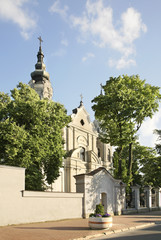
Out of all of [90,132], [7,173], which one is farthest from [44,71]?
[7,173]

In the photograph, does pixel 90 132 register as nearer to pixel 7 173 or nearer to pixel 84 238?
pixel 7 173

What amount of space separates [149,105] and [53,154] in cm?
1084

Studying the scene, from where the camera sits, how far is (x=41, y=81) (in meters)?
48.1

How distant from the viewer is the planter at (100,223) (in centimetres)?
1330

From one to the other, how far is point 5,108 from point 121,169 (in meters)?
12.6

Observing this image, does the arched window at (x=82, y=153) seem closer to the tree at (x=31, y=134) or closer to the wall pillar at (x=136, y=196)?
the wall pillar at (x=136, y=196)

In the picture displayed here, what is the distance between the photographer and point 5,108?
21.5 m

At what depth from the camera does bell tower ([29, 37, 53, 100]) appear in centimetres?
4631

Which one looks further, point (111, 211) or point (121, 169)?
point (121, 169)

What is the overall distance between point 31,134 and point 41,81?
28.6 m

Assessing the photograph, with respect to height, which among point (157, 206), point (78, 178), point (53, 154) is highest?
point (53, 154)

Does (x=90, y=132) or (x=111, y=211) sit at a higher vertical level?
(x=90, y=132)

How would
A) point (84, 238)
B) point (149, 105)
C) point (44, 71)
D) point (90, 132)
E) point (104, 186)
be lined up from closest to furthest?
1. point (84, 238)
2. point (104, 186)
3. point (149, 105)
4. point (90, 132)
5. point (44, 71)

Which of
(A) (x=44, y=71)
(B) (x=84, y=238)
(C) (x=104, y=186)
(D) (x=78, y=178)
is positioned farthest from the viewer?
(A) (x=44, y=71)
